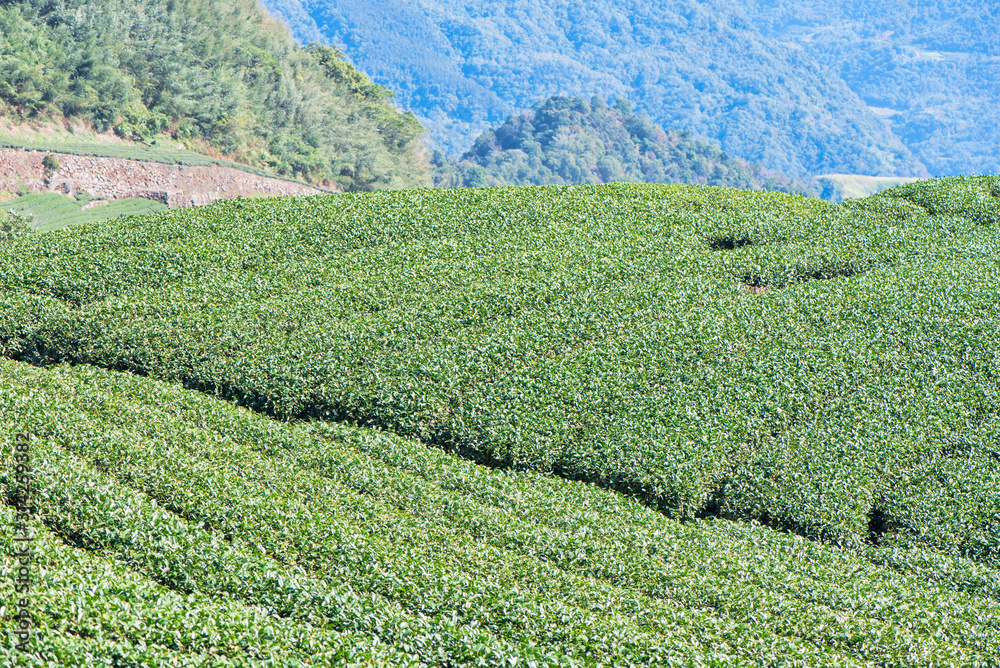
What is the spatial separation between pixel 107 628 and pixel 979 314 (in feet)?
88.6

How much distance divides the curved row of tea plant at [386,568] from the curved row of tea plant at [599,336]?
5.53 feet

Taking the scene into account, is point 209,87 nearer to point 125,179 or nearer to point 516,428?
point 125,179

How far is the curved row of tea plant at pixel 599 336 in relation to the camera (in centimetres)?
2183

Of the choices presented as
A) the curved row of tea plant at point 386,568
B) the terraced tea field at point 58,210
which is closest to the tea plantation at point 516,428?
the curved row of tea plant at point 386,568

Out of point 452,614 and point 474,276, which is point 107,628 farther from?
point 474,276

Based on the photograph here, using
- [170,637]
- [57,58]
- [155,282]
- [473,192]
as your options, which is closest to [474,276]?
[473,192]

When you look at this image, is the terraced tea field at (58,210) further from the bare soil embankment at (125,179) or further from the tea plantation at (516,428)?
the tea plantation at (516,428)

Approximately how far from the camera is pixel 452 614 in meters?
13.5

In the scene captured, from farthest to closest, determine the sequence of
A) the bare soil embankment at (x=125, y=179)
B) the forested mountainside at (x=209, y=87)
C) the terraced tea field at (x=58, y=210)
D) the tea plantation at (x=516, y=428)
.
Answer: the forested mountainside at (x=209, y=87) < the bare soil embankment at (x=125, y=179) < the terraced tea field at (x=58, y=210) < the tea plantation at (x=516, y=428)

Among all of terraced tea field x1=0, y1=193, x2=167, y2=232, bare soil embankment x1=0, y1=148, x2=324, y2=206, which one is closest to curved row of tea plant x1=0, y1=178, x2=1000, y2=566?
terraced tea field x1=0, y1=193, x2=167, y2=232

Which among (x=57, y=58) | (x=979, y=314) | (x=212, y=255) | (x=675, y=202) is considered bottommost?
(x=212, y=255)

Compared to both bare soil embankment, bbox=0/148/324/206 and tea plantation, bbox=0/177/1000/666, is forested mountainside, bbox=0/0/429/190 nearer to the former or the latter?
bare soil embankment, bbox=0/148/324/206

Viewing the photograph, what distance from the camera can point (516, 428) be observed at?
22.4m

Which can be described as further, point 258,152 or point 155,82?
point 258,152
